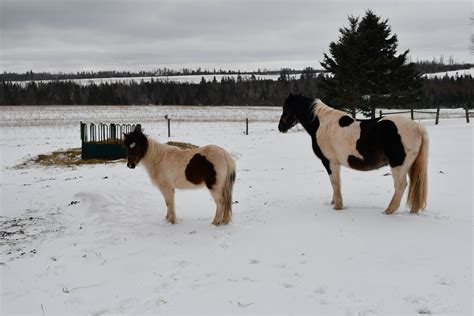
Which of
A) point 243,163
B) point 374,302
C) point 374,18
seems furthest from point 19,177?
point 374,18

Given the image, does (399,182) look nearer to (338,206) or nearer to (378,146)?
(378,146)

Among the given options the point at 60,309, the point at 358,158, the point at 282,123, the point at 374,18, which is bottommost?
the point at 60,309

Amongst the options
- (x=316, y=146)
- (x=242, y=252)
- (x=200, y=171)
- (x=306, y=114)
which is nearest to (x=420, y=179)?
(x=316, y=146)

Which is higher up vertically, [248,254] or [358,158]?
[358,158]

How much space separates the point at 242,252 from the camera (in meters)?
5.46

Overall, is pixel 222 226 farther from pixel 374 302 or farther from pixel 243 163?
pixel 243 163

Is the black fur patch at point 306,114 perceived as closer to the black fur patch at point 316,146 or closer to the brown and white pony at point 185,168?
the black fur patch at point 316,146

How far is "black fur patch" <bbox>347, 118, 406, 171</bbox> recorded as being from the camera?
6.48 metres

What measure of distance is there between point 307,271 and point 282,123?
4121 mm

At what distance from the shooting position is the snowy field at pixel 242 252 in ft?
13.5

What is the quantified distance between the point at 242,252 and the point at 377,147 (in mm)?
3129

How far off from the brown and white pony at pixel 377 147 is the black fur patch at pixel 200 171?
7.58ft

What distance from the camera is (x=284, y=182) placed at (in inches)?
409

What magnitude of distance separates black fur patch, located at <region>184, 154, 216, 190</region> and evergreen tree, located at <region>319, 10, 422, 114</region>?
23.6m
